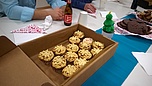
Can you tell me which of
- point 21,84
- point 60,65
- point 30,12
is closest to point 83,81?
point 60,65

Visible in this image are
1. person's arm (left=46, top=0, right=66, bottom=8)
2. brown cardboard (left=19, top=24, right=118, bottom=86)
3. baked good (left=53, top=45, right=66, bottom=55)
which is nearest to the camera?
brown cardboard (left=19, top=24, right=118, bottom=86)

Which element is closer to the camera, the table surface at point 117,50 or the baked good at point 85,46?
the table surface at point 117,50

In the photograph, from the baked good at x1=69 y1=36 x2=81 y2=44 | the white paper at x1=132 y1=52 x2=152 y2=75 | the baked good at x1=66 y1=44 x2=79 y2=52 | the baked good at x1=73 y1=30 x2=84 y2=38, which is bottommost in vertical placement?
the white paper at x1=132 y1=52 x2=152 y2=75

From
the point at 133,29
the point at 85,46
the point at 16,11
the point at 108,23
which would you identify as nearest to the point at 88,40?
the point at 85,46

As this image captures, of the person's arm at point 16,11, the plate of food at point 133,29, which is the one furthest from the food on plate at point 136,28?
the person's arm at point 16,11

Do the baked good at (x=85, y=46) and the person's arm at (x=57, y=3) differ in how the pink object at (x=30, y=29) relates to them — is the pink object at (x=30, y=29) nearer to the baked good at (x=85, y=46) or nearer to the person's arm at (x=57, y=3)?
the baked good at (x=85, y=46)

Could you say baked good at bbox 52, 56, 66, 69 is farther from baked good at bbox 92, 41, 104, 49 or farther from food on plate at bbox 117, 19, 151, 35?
food on plate at bbox 117, 19, 151, 35

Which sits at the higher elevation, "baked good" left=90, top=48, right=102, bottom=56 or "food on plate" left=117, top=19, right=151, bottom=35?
"food on plate" left=117, top=19, right=151, bottom=35

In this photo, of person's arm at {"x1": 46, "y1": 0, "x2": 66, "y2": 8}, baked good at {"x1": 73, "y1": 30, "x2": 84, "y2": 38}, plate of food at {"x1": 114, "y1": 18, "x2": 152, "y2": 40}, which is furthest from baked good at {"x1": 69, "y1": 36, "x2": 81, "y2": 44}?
person's arm at {"x1": 46, "y1": 0, "x2": 66, "y2": 8}
